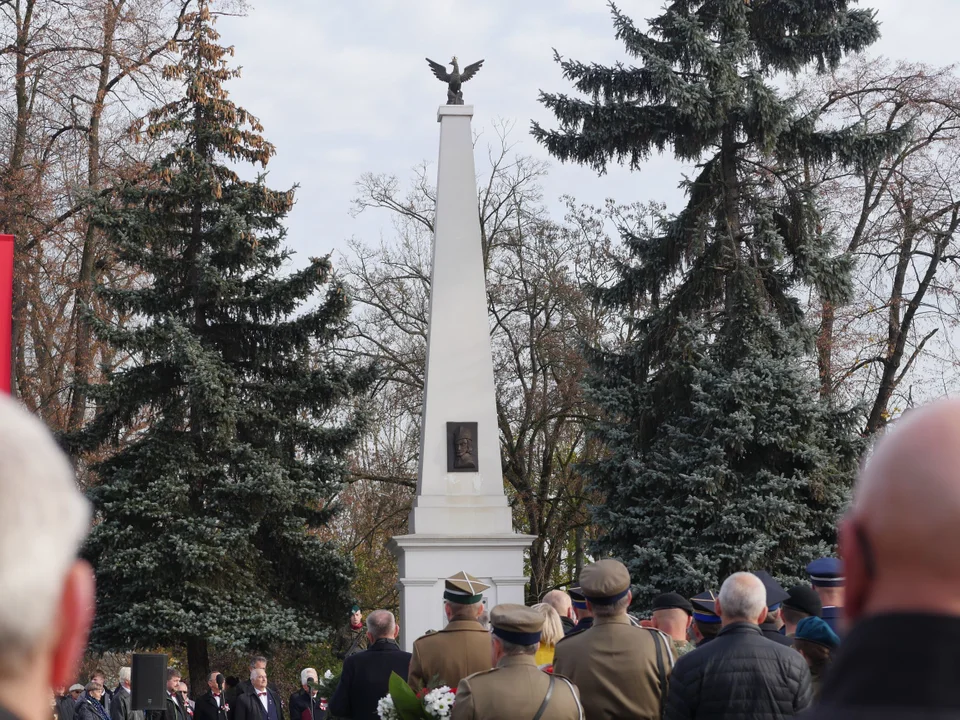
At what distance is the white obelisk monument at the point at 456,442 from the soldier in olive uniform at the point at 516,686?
13.4 metres

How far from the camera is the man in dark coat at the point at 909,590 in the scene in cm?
135

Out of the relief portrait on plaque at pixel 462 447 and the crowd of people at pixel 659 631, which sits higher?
the relief portrait on plaque at pixel 462 447

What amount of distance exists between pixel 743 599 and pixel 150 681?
9.61 metres

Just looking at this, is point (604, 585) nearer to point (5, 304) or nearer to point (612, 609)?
point (612, 609)

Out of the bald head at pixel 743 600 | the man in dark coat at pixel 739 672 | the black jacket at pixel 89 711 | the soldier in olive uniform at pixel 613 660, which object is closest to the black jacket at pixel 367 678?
the soldier in olive uniform at pixel 613 660

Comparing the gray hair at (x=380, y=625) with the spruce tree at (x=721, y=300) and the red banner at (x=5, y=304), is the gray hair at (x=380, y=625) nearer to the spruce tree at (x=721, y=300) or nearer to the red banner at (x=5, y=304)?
the red banner at (x=5, y=304)

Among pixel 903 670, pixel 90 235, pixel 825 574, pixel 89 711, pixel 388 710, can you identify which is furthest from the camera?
pixel 90 235

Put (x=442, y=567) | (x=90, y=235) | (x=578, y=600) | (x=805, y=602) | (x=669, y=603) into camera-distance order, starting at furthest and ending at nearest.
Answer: (x=90, y=235) < (x=442, y=567) < (x=578, y=600) < (x=669, y=603) < (x=805, y=602)

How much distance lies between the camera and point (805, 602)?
6.67 meters

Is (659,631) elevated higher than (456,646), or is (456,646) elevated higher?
(659,631)

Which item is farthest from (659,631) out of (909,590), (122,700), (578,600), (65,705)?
(122,700)

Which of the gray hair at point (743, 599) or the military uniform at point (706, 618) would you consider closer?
the gray hair at point (743, 599)

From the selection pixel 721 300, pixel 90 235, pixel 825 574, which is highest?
pixel 90 235

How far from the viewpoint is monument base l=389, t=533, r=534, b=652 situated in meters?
18.8
